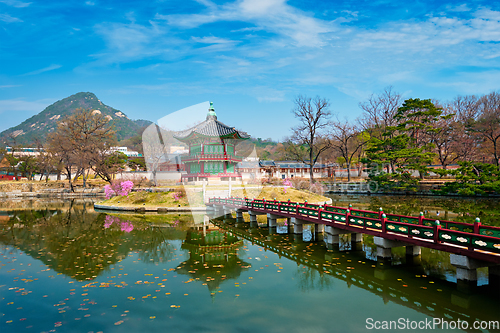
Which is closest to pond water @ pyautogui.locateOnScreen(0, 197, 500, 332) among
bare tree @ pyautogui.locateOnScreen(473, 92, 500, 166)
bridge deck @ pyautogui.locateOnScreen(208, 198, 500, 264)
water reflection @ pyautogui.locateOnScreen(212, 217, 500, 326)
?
water reflection @ pyautogui.locateOnScreen(212, 217, 500, 326)

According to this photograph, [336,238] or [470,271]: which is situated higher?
[470,271]

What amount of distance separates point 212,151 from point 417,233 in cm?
3693

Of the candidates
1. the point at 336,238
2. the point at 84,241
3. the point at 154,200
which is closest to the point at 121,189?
the point at 154,200

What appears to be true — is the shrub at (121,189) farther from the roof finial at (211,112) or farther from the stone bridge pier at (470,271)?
the stone bridge pier at (470,271)

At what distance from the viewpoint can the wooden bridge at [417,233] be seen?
970cm

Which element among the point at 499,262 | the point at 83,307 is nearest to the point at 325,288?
the point at 499,262

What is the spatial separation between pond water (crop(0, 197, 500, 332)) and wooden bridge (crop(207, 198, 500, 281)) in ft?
2.26

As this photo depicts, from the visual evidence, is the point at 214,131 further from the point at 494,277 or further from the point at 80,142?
the point at 494,277

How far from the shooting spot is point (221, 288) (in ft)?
33.9

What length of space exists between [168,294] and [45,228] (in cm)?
1816

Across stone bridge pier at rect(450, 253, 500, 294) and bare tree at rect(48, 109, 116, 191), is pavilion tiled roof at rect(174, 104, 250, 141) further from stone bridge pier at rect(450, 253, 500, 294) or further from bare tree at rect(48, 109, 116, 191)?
stone bridge pier at rect(450, 253, 500, 294)

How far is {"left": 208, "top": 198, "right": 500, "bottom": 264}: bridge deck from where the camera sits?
9.59 metres

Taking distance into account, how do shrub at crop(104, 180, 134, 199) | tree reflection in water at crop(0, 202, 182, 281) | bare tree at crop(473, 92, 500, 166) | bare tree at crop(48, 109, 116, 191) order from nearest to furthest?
tree reflection in water at crop(0, 202, 182, 281) → shrub at crop(104, 180, 134, 199) → bare tree at crop(473, 92, 500, 166) → bare tree at crop(48, 109, 116, 191)

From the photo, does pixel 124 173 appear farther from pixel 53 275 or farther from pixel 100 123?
pixel 53 275
